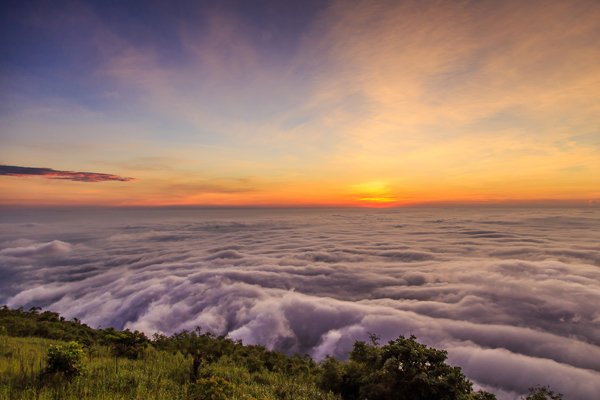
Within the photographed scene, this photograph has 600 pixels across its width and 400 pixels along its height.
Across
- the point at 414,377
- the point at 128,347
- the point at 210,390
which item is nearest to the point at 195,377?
the point at 210,390

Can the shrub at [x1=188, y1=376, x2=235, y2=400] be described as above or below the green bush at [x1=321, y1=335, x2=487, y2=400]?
above

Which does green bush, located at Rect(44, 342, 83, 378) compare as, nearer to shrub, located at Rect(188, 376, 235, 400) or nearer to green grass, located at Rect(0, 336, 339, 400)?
green grass, located at Rect(0, 336, 339, 400)

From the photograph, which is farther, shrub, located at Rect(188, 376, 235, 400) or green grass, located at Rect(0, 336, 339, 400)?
green grass, located at Rect(0, 336, 339, 400)

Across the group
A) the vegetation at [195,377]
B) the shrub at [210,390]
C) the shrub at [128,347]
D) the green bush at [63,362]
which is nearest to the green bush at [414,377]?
the vegetation at [195,377]

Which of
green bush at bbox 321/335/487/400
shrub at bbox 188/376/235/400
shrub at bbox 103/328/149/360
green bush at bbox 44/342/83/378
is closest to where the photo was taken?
shrub at bbox 188/376/235/400

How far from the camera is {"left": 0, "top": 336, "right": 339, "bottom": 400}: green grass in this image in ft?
23.0

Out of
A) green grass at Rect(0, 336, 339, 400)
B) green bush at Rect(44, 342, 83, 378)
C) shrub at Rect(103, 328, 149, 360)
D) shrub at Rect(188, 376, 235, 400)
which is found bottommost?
shrub at Rect(103, 328, 149, 360)

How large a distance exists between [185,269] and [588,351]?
102284mm

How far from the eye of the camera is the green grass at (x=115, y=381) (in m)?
7.01

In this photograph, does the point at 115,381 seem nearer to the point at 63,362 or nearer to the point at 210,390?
the point at 63,362

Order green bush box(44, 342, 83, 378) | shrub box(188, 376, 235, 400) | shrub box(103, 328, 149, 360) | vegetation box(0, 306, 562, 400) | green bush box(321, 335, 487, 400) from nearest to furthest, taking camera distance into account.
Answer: shrub box(188, 376, 235, 400) < vegetation box(0, 306, 562, 400) < green bush box(44, 342, 83, 378) < green bush box(321, 335, 487, 400) < shrub box(103, 328, 149, 360)

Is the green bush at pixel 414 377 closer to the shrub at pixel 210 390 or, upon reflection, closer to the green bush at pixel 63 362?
the shrub at pixel 210 390

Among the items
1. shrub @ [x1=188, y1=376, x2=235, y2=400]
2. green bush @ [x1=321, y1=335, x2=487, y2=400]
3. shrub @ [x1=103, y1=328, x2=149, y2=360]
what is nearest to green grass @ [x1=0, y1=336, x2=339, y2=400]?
shrub @ [x1=103, y1=328, x2=149, y2=360]

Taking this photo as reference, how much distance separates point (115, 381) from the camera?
27.1 feet
